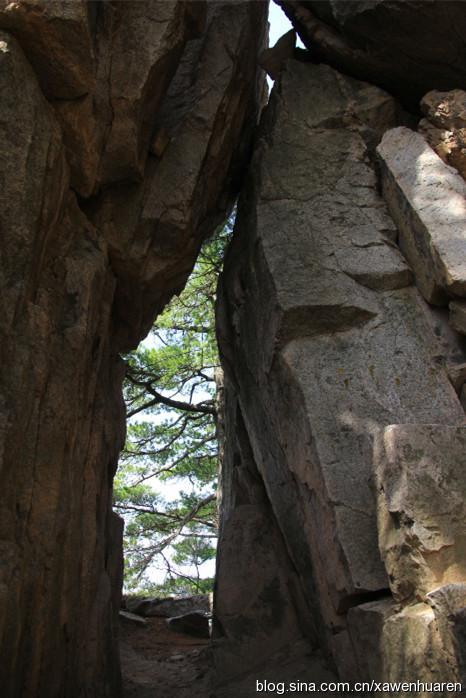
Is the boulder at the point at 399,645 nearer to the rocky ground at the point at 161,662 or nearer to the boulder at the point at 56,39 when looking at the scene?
the rocky ground at the point at 161,662

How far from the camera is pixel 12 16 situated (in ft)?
12.7

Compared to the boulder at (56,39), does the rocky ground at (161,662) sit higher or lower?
lower

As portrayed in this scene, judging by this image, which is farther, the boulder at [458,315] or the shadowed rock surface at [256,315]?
the boulder at [458,315]

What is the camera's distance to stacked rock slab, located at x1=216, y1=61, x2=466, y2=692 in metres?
3.76

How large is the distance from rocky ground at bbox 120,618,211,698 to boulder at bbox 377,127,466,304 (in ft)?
12.6

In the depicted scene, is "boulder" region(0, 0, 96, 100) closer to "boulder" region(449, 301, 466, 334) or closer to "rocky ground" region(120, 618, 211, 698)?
"boulder" region(449, 301, 466, 334)

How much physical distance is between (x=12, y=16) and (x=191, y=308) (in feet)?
21.2

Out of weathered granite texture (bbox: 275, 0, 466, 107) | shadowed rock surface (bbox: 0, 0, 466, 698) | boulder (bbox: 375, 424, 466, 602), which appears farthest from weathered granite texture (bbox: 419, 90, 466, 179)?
boulder (bbox: 375, 424, 466, 602)

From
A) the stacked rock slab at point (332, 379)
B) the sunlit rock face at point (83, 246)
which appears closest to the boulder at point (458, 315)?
the stacked rock slab at point (332, 379)

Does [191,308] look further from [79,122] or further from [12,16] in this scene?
[12,16]

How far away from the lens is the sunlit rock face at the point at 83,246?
3.83 meters

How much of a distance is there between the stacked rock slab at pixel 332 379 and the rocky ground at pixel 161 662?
0.57 meters

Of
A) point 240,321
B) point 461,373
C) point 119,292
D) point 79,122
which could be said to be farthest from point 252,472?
point 79,122

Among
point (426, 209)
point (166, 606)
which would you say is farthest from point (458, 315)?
point (166, 606)
